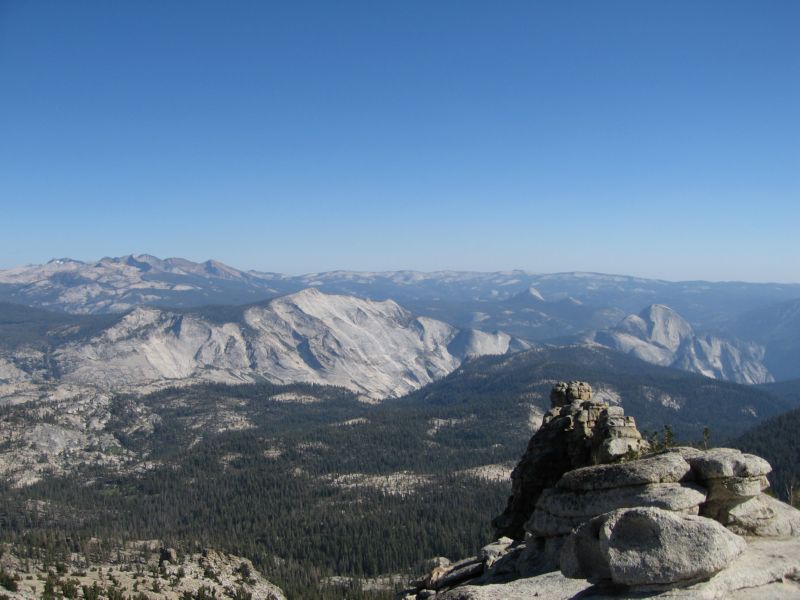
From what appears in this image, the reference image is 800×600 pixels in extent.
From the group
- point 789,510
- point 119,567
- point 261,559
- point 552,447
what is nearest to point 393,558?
point 261,559

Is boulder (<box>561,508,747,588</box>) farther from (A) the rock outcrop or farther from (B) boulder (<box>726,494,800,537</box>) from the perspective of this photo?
(A) the rock outcrop

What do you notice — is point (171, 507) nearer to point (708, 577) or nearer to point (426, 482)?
point (426, 482)

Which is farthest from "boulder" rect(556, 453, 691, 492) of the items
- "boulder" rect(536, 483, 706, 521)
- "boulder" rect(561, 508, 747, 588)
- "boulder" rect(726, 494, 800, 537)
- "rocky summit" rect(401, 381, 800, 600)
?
"boulder" rect(561, 508, 747, 588)

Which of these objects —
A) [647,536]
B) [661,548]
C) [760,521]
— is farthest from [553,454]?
[661,548]

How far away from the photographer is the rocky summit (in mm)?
17906

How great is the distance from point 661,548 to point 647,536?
48 cm

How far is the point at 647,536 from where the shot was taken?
1820cm

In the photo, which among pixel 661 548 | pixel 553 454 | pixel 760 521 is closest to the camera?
pixel 661 548

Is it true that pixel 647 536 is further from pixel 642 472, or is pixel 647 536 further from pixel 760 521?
pixel 760 521

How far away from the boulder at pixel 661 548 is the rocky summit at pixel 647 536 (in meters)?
0.03

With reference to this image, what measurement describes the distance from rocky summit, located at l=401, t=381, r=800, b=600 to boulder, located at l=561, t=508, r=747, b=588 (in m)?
0.03

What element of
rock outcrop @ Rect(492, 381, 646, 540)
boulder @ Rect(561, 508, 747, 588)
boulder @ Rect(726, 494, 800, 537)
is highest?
boulder @ Rect(561, 508, 747, 588)

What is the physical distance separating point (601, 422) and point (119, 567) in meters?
80.8

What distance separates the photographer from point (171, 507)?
18112cm
